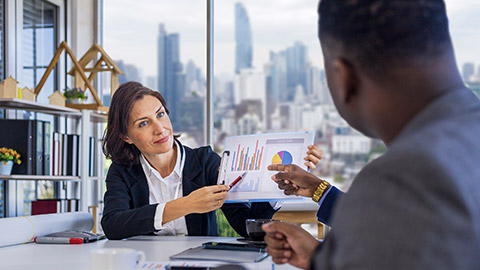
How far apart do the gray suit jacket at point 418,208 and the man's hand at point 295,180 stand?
1.13m

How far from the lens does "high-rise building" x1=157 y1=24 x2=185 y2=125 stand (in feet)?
14.5

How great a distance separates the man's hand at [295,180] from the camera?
174cm

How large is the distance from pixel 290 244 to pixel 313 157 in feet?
3.09

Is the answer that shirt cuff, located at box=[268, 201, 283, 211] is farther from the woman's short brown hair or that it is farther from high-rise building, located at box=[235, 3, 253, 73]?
high-rise building, located at box=[235, 3, 253, 73]

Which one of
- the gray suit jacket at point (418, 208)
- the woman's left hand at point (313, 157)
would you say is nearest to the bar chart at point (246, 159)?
the woman's left hand at point (313, 157)

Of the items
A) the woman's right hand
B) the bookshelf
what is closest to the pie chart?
the woman's right hand

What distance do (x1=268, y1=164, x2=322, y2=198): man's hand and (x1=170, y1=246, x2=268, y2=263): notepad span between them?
1.29 ft

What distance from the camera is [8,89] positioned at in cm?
333

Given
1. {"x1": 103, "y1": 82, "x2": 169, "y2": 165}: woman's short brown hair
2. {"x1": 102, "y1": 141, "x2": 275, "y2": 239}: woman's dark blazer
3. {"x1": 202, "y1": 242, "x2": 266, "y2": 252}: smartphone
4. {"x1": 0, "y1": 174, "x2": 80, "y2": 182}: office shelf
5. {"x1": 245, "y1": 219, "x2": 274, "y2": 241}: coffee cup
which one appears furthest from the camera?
{"x1": 0, "y1": 174, "x2": 80, "y2": 182}: office shelf

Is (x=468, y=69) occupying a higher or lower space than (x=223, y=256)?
higher

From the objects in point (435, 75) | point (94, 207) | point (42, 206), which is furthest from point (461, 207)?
point (94, 207)

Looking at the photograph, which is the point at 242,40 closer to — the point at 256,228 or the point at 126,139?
the point at 126,139

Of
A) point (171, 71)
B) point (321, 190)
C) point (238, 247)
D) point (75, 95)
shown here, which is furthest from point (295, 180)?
point (171, 71)

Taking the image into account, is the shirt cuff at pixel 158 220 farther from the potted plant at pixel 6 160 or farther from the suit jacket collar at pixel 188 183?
the potted plant at pixel 6 160
